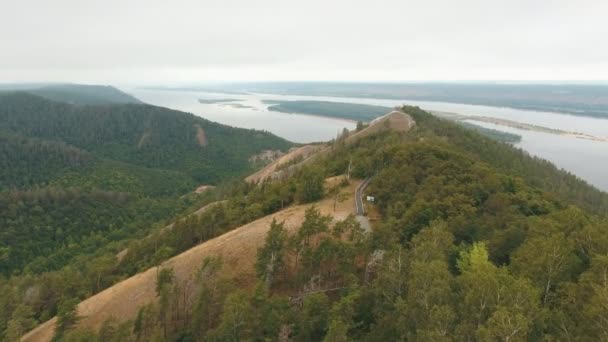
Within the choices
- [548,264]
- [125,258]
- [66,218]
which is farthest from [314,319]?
[66,218]

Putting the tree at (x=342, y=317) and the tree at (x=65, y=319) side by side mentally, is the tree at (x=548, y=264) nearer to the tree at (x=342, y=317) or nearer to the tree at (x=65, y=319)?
the tree at (x=342, y=317)

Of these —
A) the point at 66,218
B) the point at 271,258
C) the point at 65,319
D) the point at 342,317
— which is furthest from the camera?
the point at 66,218

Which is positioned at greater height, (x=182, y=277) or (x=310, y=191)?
(x=310, y=191)

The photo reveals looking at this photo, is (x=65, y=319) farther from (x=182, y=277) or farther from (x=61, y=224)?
(x=61, y=224)

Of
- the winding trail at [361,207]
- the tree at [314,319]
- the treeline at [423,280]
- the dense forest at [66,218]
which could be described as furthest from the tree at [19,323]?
the winding trail at [361,207]

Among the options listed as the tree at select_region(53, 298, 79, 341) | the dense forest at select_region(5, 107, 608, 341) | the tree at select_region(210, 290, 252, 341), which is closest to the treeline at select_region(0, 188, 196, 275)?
the dense forest at select_region(5, 107, 608, 341)

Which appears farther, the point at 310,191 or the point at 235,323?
the point at 310,191

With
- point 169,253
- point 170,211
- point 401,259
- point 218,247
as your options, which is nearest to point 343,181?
point 218,247
